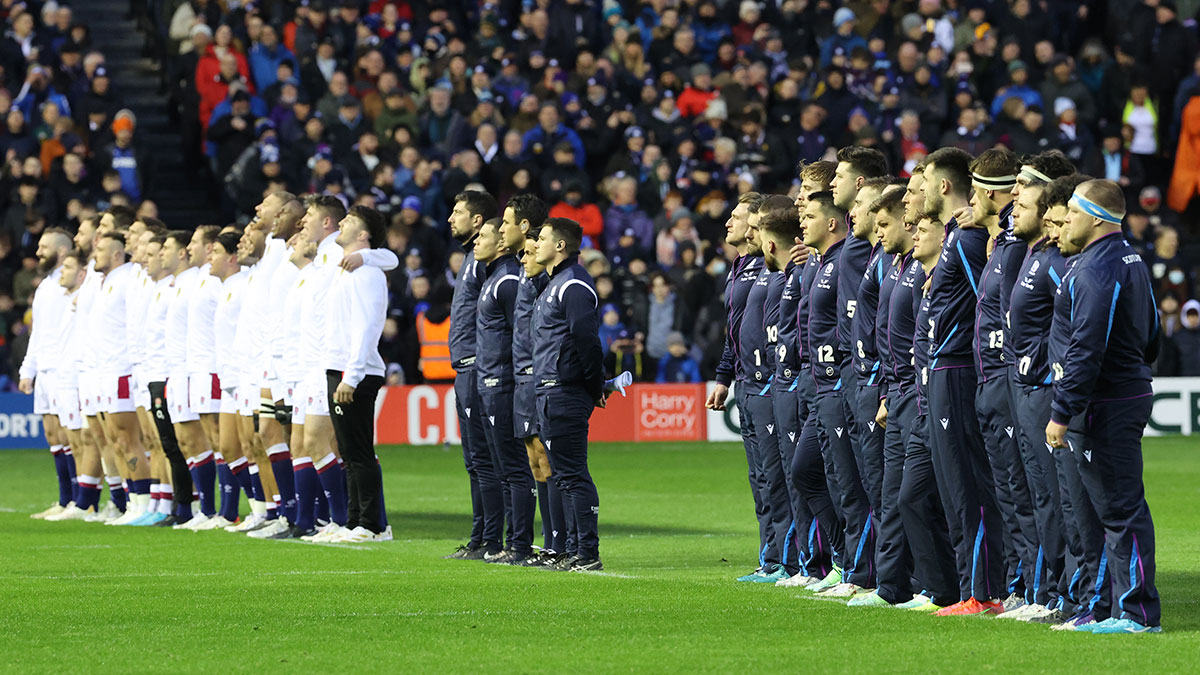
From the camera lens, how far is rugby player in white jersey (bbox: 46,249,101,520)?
62.5ft

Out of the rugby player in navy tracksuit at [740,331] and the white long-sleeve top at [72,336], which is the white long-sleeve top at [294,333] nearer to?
the white long-sleeve top at [72,336]

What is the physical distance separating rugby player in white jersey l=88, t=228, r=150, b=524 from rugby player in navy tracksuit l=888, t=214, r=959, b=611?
31.9 ft

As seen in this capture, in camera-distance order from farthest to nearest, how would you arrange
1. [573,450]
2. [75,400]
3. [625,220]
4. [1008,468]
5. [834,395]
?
[625,220] < [75,400] < [573,450] < [834,395] < [1008,468]

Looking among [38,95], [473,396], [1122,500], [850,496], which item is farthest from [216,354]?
[38,95]

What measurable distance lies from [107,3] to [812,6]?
11.8 m

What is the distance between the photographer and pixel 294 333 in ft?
53.7

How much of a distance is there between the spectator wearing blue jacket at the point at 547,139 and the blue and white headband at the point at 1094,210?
19.6 meters

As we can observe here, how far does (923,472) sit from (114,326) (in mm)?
10275

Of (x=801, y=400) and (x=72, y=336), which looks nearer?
(x=801, y=400)

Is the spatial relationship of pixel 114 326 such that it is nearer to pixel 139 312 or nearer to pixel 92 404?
pixel 139 312

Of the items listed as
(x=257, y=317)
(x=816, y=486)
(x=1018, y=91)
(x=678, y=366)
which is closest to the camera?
(x=816, y=486)

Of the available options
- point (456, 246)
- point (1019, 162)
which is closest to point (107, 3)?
point (456, 246)

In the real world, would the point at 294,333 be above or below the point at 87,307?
below

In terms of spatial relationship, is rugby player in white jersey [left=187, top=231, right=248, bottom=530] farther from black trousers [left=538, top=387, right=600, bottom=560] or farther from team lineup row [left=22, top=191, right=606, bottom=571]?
black trousers [left=538, top=387, right=600, bottom=560]
